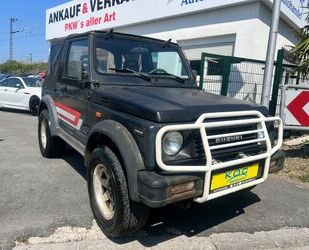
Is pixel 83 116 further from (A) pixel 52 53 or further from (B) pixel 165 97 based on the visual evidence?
(A) pixel 52 53

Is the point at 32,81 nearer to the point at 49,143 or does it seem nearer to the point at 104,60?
the point at 49,143

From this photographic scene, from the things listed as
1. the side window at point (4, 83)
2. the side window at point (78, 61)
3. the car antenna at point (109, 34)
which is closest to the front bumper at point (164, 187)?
the side window at point (78, 61)

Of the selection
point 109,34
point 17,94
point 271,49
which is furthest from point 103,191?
point 17,94

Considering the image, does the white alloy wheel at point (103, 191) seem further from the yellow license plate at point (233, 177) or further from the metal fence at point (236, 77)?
the metal fence at point (236, 77)

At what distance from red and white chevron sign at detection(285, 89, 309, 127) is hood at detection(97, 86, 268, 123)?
246cm

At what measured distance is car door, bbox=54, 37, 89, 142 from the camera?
16.0 ft

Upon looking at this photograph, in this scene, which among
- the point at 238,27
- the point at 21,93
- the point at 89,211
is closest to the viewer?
the point at 89,211

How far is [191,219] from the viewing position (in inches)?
173

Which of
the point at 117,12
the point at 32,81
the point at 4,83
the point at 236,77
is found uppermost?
the point at 117,12

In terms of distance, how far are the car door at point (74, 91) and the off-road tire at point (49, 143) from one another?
557 mm

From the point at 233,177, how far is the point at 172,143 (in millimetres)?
768

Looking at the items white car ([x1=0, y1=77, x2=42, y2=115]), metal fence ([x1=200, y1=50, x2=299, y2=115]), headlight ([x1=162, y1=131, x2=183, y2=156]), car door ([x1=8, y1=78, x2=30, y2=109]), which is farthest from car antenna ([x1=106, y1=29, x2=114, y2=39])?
car door ([x1=8, y1=78, x2=30, y2=109])

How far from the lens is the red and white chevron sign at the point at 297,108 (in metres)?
6.52

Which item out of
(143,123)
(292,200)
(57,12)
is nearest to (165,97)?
(143,123)
